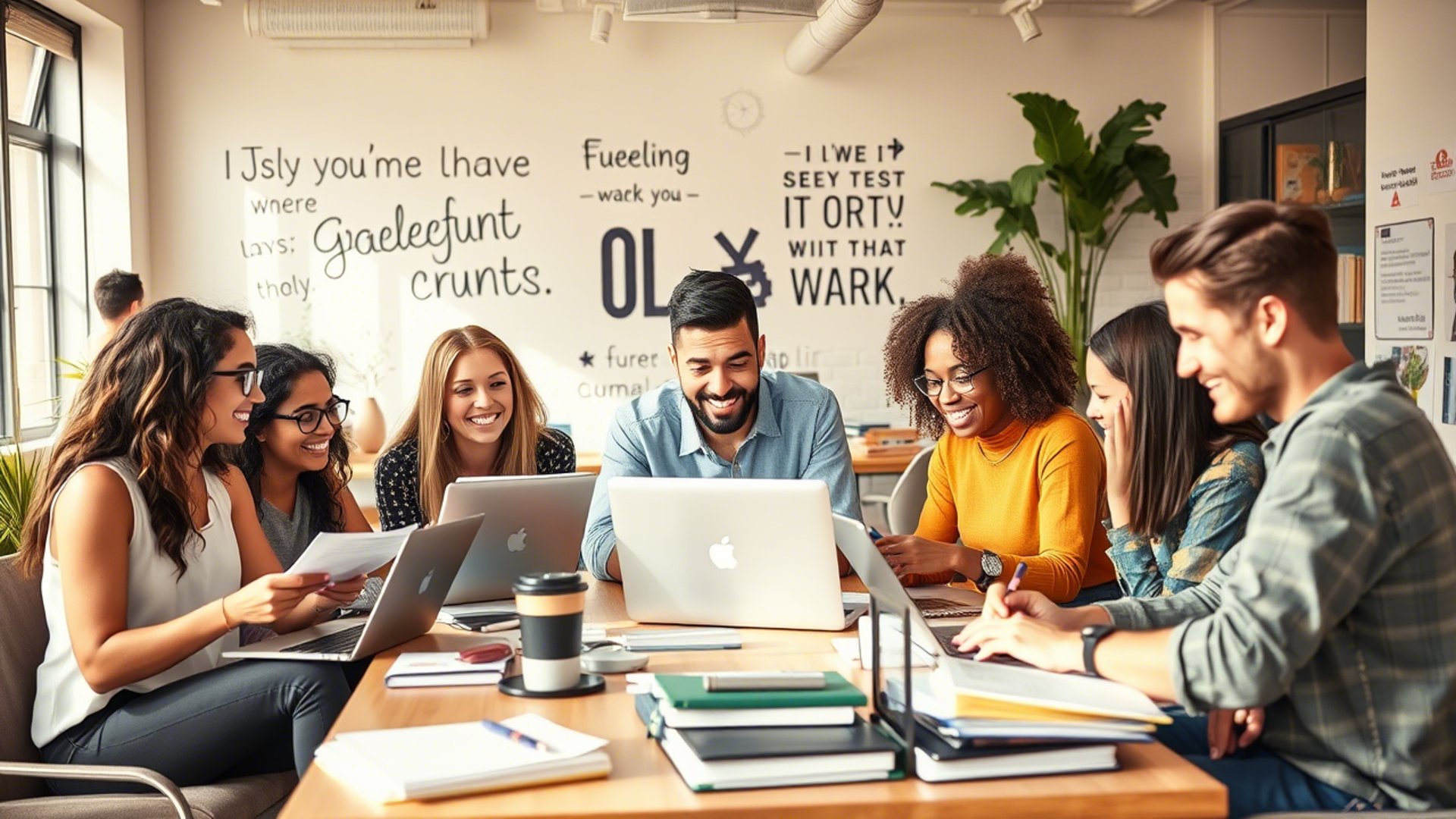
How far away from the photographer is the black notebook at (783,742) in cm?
132

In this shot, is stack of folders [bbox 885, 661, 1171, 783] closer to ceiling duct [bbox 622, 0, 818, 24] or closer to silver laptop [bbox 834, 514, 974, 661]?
silver laptop [bbox 834, 514, 974, 661]

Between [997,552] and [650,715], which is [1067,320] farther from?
[650,715]

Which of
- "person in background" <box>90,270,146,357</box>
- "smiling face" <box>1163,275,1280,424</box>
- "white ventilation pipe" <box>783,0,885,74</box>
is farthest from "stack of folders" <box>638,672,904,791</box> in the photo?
"person in background" <box>90,270,146,357</box>

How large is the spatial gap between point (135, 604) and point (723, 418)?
118cm

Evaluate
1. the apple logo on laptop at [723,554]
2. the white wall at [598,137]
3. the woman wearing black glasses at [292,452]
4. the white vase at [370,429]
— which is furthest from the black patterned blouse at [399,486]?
the white wall at [598,137]

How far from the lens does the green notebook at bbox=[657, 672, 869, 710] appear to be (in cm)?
140

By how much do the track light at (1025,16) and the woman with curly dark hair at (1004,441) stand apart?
3004 mm

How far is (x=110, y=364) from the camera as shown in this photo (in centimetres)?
214

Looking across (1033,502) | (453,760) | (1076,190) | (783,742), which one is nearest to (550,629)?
(453,760)

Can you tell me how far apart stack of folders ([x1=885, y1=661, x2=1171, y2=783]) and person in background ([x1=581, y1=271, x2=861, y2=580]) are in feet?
4.22

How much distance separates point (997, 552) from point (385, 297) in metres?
3.96

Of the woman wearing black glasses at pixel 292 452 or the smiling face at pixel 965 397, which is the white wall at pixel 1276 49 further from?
the woman wearing black glasses at pixel 292 452

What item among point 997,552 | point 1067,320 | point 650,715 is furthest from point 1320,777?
point 1067,320

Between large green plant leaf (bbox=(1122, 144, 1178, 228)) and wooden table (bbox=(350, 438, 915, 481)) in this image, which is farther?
large green plant leaf (bbox=(1122, 144, 1178, 228))
